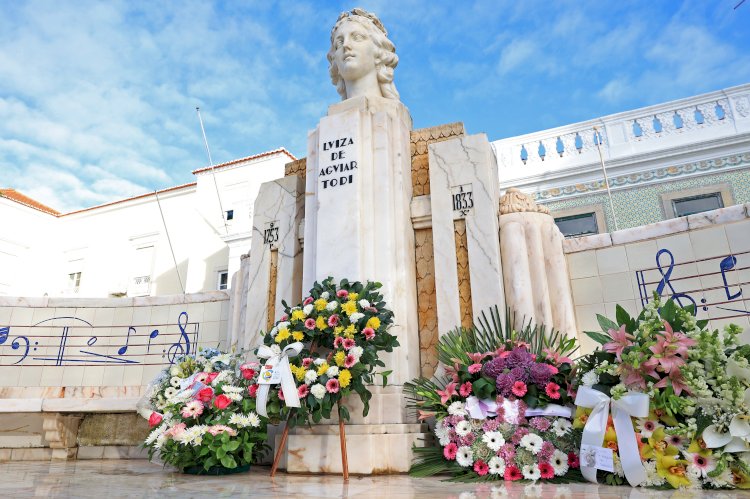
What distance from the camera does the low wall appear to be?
14.4ft

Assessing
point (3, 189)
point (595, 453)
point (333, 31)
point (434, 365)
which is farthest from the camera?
point (3, 189)

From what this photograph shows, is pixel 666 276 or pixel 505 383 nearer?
pixel 505 383

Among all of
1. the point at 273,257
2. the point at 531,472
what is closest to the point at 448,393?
the point at 531,472

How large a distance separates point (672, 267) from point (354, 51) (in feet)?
12.1

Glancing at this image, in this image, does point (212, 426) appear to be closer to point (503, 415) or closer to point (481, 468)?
point (481, 468)

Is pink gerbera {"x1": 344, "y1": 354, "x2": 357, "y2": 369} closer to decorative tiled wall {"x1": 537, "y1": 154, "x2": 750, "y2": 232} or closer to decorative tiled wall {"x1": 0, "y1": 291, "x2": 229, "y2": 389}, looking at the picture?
decorative tiled wall {"x1": 0, "y1": 291, "x2": 229, "y2": 389}

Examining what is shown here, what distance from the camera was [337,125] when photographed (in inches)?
194

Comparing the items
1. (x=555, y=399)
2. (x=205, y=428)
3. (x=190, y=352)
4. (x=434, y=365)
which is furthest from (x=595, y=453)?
(x=190, y=352)

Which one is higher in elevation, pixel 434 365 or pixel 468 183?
pixel 468 183

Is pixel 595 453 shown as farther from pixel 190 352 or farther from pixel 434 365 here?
pixel 190 352

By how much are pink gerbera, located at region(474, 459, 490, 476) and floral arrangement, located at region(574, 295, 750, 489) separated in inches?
26.0

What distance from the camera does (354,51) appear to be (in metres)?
5.24

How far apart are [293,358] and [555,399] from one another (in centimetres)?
179

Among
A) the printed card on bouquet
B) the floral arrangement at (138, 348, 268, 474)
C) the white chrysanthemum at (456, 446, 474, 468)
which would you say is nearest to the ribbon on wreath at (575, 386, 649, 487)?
the printed card on bouquet
